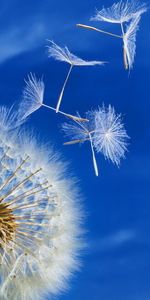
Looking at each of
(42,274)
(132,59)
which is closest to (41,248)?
(42,274)

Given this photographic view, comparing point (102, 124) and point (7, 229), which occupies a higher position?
point (102, 124)

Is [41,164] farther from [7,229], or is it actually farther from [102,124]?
[102,124]

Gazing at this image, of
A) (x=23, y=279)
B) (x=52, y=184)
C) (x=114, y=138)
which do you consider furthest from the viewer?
(x=52, y=184)

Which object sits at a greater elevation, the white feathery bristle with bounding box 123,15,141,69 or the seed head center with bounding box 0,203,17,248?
the white feathery bristle with bounding box 123,15,141,69

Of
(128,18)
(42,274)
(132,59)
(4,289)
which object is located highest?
(128,18)

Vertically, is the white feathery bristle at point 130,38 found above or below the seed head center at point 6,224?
above

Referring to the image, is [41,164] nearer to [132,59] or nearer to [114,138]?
[114,138]

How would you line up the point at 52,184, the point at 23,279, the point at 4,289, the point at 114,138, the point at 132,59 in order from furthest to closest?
the point at 52,184
the point at 23,279
the point at 4,289
the point at 114,138
the point at 132,59

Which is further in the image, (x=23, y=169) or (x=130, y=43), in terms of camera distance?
(x=23, y=169)
